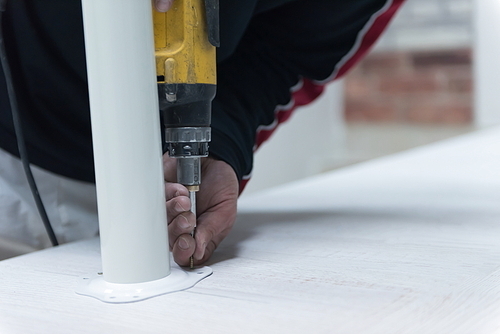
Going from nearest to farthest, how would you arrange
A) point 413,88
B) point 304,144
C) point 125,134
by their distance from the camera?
point 125,134, point 413,88, point 304,144

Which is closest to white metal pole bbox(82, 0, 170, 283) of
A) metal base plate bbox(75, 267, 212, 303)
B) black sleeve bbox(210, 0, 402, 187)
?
metal base plate bbox(75, 267, 212, 303)

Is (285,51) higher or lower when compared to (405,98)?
higher

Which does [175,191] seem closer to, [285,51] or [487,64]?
[285,51]

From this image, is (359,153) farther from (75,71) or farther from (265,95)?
(75,71)

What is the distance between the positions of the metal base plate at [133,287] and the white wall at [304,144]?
6.45ft

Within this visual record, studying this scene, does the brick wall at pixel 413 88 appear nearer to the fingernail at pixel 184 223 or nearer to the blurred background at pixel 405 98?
the blurred background at pixel 405 98

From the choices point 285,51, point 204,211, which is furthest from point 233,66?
point 204,211

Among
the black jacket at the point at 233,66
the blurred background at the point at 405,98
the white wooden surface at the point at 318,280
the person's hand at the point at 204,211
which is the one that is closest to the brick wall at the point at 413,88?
the blurred background at the point at 405,98

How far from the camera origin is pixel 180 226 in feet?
1.69

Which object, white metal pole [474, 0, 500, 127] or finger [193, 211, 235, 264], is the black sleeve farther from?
white metal pole [474, 0, 500, 127]

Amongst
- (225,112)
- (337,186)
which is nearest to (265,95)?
(225,112)

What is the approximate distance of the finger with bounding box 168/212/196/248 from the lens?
20.2 inches

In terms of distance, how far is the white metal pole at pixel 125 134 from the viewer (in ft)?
1.39

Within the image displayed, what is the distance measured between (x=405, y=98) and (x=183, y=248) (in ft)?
7.85
